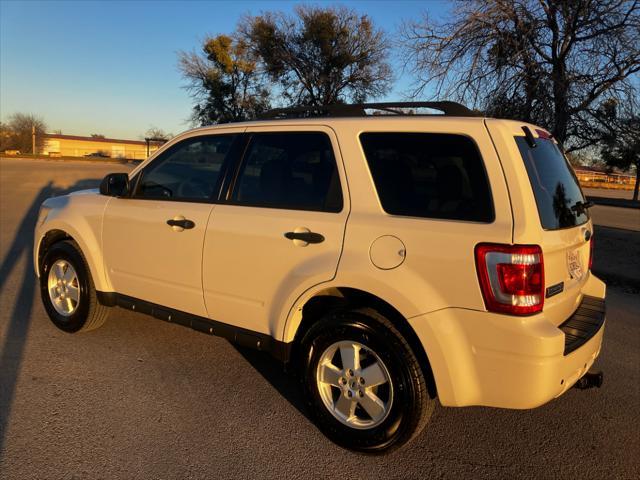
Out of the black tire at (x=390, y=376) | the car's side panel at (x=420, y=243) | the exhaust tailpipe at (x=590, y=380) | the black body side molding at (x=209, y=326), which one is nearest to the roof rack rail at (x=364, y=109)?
the car's side panel at (x=420, y=243)

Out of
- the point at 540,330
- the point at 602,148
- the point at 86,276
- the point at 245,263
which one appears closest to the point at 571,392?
the point at 540,330

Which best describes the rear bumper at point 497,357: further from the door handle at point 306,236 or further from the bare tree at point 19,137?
the bare tree at point 19,137

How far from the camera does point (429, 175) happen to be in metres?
2.67

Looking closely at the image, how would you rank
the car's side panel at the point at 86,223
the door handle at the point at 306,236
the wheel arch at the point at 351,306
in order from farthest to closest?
the car's side panel at the point at 86,223
the door handle at the point at 306,236
the wheel arch at the point at 351,306

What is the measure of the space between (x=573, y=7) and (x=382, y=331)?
8332mm

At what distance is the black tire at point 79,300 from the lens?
418 cm

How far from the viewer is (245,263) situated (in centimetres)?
316

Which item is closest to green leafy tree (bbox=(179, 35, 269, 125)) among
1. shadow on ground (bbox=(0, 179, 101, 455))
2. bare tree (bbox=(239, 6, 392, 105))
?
bare tree (bbox=(239, 6, 392, 105))

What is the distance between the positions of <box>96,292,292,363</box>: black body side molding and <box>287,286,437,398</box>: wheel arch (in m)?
0.11

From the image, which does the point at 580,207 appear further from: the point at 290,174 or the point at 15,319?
the point at 15,319

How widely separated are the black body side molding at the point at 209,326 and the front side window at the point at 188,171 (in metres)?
0.85

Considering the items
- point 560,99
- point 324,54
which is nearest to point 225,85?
point 324,54

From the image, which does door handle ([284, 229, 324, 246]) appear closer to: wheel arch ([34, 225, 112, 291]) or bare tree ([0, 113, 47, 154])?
wheel arch ([34, 225, 112, 291])

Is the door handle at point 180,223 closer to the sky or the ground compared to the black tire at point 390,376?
closer to the sky
